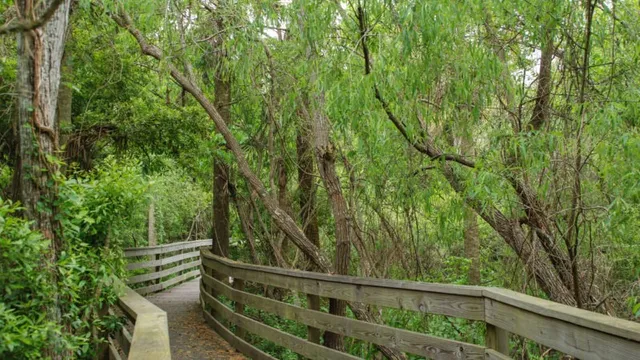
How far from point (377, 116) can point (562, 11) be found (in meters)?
1.81

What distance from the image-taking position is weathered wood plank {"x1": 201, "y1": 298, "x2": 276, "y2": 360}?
6320 millimetres

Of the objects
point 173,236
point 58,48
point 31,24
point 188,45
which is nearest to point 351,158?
point 188,45

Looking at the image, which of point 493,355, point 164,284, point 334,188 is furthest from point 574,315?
point 164,284

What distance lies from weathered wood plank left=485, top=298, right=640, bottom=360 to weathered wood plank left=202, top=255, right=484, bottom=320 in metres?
0.24

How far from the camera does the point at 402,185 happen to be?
714 centimetres

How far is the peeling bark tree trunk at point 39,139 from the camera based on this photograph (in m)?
4.34

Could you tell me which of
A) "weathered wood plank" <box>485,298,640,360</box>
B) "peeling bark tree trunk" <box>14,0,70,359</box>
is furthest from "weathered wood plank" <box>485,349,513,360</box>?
"peeling bark tree trunk" <box>14,0,70,359</box>

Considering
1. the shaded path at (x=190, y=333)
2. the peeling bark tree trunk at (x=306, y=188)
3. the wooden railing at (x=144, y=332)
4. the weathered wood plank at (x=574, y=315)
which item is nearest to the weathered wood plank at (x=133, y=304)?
the wooden railing at (x=144, y=332)

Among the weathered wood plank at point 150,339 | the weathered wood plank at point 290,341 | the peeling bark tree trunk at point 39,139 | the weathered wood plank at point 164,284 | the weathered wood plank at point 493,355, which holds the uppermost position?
the peeling bark tree trunk at point 39,139

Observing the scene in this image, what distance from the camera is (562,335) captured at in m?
2.58

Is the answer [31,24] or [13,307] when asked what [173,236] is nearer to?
[13,307]

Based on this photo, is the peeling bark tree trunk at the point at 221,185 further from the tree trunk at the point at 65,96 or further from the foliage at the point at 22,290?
the foliage at the point at 22,290

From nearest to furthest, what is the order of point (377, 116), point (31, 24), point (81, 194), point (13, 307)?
point (31, 24) → point (13, 307) → point (81, 194) → point (377, 116)

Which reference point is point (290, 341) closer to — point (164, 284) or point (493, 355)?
point (493, 355)
